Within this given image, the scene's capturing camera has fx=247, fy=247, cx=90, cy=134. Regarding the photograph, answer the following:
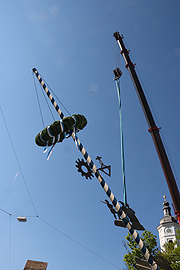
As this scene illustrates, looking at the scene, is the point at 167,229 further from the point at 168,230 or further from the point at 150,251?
the point at 150,251

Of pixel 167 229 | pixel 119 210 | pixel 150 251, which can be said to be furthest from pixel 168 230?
pixel 119 210

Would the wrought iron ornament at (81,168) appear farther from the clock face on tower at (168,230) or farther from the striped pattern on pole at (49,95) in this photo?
the clock face on tower at (168,230)

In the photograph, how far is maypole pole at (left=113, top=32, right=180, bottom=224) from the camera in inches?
430

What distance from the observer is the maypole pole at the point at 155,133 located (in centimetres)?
1093

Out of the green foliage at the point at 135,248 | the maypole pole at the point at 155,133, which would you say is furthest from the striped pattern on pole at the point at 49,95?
the green foliage at the point at 135,248

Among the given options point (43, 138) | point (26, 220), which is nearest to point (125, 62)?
point (43, 138)

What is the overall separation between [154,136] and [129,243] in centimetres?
1321

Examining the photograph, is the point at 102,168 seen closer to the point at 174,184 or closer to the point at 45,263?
the point at 174,184

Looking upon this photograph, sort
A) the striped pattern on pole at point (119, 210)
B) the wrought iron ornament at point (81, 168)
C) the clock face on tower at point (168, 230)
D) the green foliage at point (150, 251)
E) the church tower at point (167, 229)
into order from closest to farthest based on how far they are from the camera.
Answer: the striped pattern on pole at point (119, 210), the wrought iron ornament at point (81, 168), the green foliage at point (150, 251), the church tower at point (167, 229), the clock face on tower at point (168, 230)

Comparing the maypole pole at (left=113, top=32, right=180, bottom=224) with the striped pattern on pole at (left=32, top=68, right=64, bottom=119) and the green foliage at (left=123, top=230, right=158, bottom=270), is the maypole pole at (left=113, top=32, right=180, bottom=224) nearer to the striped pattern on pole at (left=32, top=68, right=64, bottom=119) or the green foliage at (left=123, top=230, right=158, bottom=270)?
the striped pattern on pole at (left=32, top=68, right=64, bottom=119)

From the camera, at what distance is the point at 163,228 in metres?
50.3

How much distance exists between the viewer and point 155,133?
43.2 ft

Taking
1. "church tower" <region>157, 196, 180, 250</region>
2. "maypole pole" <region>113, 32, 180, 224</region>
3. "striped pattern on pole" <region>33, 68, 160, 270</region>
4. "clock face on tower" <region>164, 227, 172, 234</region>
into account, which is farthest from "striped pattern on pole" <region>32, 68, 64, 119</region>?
"clock face on tower" <region>164, 227, 172, 234</region>

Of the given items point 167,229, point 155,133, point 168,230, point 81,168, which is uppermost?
point 167,229
